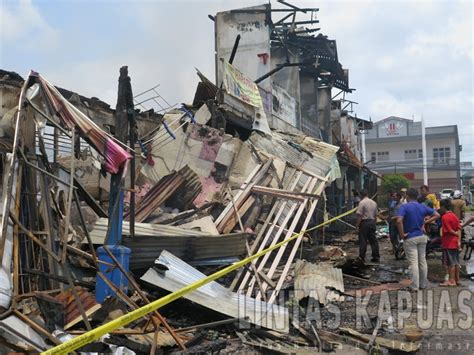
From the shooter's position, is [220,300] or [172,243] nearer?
[220,300]

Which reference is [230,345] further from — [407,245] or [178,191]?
[178,191]

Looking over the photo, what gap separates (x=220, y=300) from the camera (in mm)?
5168

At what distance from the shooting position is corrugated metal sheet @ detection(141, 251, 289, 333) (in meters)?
5.00

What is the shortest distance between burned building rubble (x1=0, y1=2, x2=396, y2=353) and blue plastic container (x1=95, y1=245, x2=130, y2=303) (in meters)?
0.01

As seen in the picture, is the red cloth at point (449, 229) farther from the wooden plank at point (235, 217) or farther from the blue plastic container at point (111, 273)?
the blue plastic container at point (111, 273)

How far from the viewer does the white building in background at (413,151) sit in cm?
4644

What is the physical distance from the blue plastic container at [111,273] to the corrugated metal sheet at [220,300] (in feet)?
0.85

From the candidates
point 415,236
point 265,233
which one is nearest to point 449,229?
point 415,236

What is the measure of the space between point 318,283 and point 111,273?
3262mm

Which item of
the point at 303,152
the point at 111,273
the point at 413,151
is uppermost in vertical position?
the point at 413,151

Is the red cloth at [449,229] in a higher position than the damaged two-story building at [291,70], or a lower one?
lower

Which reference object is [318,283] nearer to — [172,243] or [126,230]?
[172,243]

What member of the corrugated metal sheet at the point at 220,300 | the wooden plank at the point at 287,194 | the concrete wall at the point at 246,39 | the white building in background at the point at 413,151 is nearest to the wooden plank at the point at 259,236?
the wooden plank at the point at 287,194

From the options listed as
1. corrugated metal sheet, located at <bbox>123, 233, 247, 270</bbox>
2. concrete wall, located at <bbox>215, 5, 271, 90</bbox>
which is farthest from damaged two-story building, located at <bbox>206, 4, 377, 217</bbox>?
corrugated metal sheet, located at <bbox>123, 233, 247, 270</bbox>
